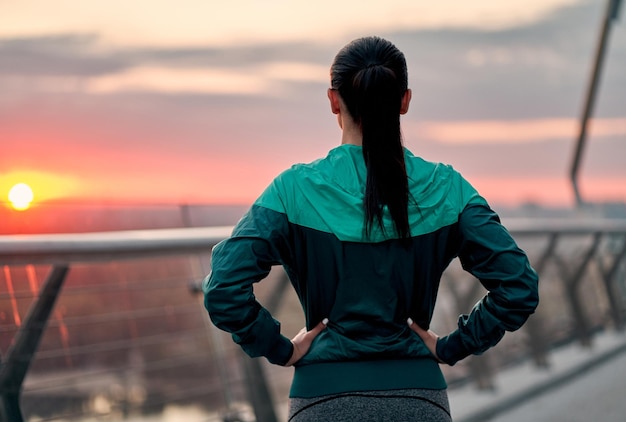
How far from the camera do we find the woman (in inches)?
74.0

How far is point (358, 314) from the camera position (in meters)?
1.90

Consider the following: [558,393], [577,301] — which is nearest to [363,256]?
[558,393]

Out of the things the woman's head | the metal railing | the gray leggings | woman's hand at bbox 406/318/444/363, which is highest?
the woman's head

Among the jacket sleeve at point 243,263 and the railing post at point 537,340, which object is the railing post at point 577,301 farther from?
the jacket sleeve at point 243,263

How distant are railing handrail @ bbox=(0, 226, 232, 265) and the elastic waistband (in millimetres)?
1090

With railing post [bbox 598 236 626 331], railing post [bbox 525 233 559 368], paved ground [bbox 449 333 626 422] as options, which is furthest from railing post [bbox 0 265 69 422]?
railing post [bbox 598 236 626 331]

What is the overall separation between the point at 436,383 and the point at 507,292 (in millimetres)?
214

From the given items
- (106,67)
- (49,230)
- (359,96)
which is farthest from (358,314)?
(106,67)

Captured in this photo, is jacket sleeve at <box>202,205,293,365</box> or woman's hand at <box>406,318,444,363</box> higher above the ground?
jacket sleeve at <box>202,205,293,365</box>

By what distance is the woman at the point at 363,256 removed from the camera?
1879mm

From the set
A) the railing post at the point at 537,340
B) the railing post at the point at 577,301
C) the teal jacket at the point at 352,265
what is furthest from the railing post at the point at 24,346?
the railing post at the point at 577,301

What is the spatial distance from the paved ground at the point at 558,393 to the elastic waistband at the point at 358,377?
2798 millimetres

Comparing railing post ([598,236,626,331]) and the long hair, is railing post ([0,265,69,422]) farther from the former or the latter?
railing post ([598,236,626,331])

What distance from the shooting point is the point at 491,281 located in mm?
2018
